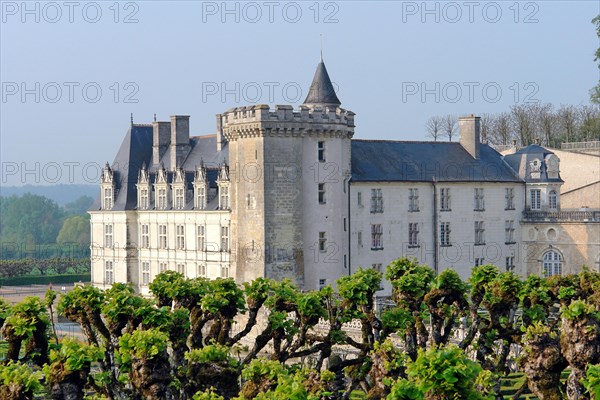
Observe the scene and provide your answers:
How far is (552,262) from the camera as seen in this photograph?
5788cm

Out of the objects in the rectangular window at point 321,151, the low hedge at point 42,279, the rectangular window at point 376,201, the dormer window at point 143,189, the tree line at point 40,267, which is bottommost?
the low hedge at point 42,279

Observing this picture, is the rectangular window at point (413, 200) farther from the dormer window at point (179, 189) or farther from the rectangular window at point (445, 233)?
the dormer window at point (179, 189)

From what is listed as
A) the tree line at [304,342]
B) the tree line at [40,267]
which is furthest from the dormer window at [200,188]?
the tree line at [40,267]

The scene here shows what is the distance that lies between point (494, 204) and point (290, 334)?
27.9 m

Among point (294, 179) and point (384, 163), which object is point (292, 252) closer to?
point (294, 179)

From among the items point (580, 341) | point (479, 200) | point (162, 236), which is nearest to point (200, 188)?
point (162, 236)

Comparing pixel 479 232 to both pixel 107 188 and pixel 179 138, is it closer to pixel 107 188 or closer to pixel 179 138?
pixel 179 138

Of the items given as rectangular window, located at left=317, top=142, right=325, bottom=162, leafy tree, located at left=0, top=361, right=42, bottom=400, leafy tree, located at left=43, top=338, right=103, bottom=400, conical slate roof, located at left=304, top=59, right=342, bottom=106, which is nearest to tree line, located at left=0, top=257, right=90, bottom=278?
conical slate roof, located at left=304, top=59, right=342, bottom=106

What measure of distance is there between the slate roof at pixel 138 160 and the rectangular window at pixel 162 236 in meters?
2.23

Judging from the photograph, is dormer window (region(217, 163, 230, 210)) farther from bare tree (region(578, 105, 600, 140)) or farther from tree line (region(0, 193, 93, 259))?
tree line (region(0, 193, 93, 259))

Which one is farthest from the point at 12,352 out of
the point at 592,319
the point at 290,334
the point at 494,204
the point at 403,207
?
the point at 494,204

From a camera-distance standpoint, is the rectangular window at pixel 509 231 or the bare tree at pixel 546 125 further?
the bare tree at pixel 546 125

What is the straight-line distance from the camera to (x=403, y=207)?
179ft

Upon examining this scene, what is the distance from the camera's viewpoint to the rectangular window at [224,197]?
179 feet
